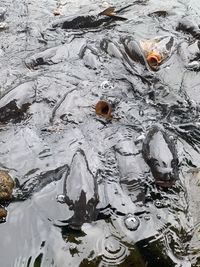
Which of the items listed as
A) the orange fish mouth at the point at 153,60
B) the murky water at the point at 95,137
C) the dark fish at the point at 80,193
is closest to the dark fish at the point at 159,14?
the murky water at the point at 95,137

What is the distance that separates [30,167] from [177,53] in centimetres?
341

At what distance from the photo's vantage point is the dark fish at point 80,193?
13.3ft

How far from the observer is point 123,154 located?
190 inches

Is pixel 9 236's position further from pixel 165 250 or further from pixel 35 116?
pixel 35 116

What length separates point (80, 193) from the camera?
13.6 feet

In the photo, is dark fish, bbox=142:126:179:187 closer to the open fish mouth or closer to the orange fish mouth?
the open fish mouth

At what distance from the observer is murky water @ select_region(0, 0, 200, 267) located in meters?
3.93

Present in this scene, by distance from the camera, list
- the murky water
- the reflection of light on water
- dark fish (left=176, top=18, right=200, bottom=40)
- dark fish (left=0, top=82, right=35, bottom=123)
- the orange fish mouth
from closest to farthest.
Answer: the reflection of light on water, the murky water, dark fish (left=0, top=82, right=35, bottom=123), the orange fish mouth, dark fish (left=176, top=18, right=200, bottom=40)

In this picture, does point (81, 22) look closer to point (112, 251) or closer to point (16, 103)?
point (16, 103)

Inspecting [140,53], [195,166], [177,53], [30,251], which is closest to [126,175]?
[195,166]

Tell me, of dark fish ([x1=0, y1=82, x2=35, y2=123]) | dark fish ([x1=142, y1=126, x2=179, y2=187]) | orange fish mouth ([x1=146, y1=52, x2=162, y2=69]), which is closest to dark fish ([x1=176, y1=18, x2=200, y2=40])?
orange fish mouth ([x1=146, y1=52, x2=162, y2=69])

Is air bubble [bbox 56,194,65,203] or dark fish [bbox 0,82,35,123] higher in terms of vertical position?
dark fish [bbox 0,82,35,123]

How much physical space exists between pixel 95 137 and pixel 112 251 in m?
1.75

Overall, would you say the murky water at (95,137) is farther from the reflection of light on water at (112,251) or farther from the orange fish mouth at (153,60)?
the orange fish mouth at (153,60)
